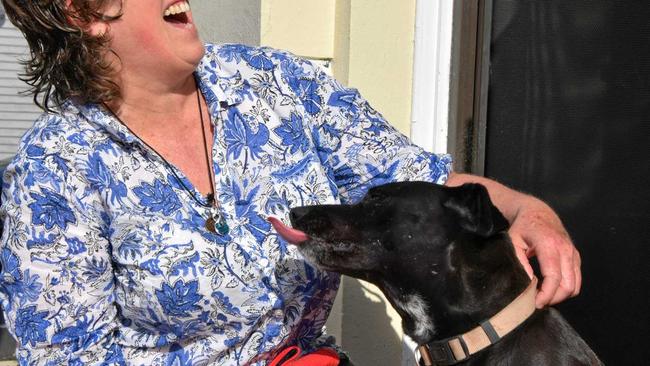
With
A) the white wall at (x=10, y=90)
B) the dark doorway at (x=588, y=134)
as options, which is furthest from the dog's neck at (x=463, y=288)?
the white wall at (x=10, y=90)

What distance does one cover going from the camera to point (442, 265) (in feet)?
8.77

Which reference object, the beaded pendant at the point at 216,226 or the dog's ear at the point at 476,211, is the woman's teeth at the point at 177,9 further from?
the dog's ear at the point at 476,211

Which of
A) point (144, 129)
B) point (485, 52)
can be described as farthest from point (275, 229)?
point (485, 52)

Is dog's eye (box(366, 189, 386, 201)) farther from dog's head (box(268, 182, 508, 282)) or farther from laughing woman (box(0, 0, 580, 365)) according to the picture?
laughing woman (box(0, 0, 580, 365))

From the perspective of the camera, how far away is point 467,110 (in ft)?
13.2

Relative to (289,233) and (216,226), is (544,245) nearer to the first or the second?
(289,233)

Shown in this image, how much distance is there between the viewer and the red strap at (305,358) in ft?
8.95

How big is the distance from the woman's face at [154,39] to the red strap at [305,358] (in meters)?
0.83

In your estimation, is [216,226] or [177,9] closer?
[216,226]

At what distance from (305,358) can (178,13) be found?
40.5 inches

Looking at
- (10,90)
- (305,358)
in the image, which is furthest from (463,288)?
(10,90)

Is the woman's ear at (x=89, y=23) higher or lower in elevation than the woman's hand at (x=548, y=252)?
higher

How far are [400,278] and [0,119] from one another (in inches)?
79.1

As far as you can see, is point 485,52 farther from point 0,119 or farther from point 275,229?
point 0,119
